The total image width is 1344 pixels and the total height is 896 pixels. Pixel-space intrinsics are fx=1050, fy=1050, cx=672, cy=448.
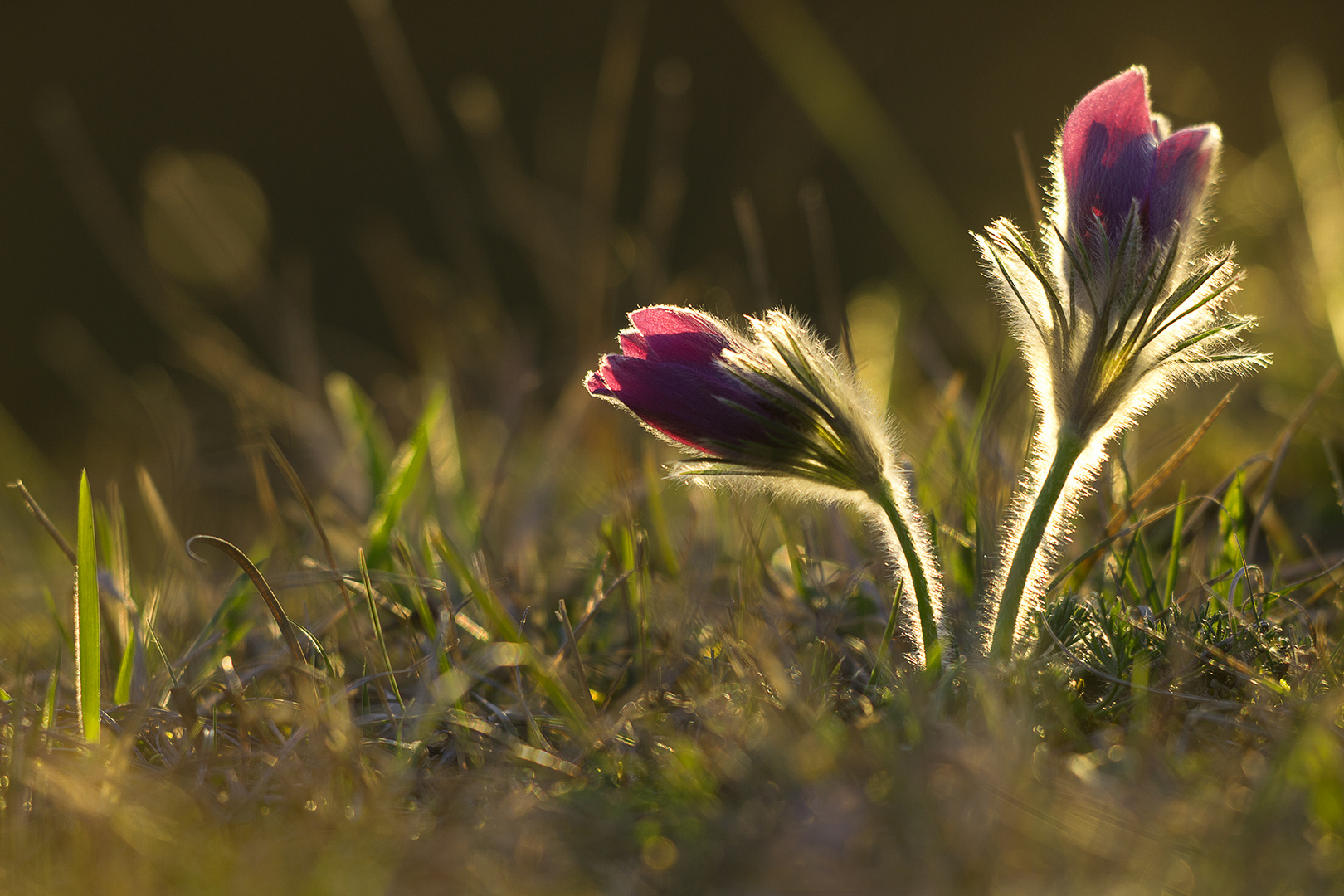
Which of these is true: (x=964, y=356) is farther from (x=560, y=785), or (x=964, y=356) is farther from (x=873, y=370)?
(x=560, y=785)

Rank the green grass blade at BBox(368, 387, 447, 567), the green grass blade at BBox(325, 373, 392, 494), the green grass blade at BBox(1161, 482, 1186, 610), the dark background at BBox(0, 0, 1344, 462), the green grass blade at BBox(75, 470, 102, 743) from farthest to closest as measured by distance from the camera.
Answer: the dark background at BBox(0, 0, 1344, 462) → the green grass blade at BBox(325, 373, 392, 494) → the green grass blade at BBox(368, 387, 447, 567) → the green grass blade at BBox(1161, 482, 1186, 610) → the green grass blade at BBox(75, 470, 102, 743)

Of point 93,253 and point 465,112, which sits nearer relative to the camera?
point 465,112

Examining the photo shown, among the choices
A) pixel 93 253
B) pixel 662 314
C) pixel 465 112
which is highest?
pixel 465 112

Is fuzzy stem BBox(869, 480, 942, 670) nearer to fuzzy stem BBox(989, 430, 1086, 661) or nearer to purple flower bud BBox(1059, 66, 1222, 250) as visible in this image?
fuzzy stem BBox(989, 430, 1086, 661)

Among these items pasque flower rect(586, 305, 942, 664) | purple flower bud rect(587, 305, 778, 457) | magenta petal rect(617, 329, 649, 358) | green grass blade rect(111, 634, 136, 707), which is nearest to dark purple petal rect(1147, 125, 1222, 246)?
pasque flower rect(586, 305, 942, 664)

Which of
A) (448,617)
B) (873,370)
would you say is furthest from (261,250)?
(448,617)

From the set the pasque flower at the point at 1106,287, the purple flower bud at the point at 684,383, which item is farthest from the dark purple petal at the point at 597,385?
the pasque flower at the point at 1106,287

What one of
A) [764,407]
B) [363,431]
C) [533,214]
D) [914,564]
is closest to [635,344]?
[764,407]
